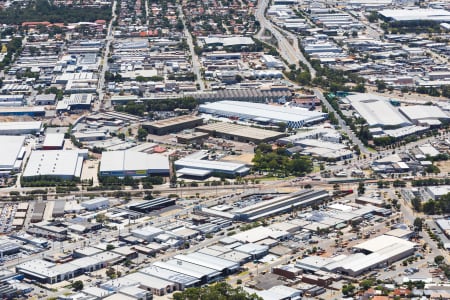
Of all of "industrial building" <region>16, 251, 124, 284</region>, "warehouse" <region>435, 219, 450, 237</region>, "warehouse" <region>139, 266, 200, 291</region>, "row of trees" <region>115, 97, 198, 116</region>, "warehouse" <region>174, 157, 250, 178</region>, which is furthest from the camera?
"row of trees" <region>115, 97, 198, 116</region>

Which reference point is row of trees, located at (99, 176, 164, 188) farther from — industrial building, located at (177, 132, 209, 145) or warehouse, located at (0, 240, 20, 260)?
warehouse, located at (0, 240, 20, 260)

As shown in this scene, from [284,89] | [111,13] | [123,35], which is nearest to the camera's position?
[284,89]

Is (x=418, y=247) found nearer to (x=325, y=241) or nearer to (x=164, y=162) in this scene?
(x=325, y=241)

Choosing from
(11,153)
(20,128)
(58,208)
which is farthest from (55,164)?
(20,128)

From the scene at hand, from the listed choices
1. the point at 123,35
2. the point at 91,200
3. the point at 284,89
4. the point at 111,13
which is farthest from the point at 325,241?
the point at 111,13

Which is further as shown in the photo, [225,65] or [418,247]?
[225,65]

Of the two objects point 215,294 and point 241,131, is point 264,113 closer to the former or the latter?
point 241,131

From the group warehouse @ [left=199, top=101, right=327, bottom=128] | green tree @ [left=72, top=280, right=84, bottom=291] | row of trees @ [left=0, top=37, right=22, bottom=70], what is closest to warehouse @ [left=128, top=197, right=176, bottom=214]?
green tree @ [left=72, top=280, right=84, bottom=291]
